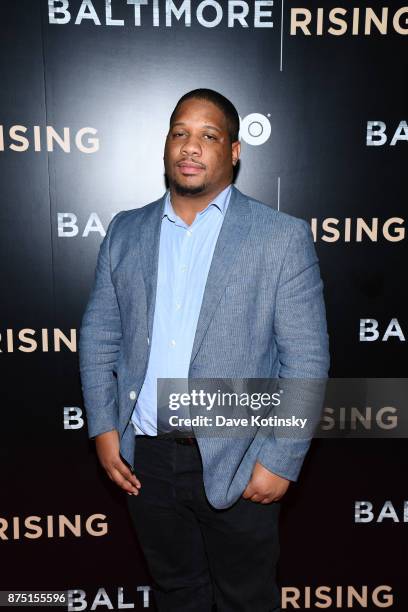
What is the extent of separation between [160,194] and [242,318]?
777mm

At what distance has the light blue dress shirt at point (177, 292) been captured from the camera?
58.2 inches

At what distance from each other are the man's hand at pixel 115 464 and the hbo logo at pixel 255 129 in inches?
43.5

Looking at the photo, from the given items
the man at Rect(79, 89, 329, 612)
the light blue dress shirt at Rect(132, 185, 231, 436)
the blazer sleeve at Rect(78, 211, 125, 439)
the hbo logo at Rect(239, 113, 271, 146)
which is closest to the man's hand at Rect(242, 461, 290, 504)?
the man at Rect(79, 89, 329, 612)

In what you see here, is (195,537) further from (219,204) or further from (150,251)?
(219,204)

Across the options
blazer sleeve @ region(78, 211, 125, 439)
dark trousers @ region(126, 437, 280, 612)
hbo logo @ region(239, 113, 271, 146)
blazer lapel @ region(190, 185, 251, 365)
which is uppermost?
hbo logo @ region(239, 113, 271, 146)

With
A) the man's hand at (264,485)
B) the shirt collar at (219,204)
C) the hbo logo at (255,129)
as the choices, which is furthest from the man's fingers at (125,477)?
the hbo logo at (255,129)

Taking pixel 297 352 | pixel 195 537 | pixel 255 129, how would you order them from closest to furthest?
1. pixel 297 352
2. pixel 195 537
3. pixel 255 129

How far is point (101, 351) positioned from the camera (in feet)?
5.31

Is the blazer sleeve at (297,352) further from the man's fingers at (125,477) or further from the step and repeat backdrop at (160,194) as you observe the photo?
the step and repeat backdrop at (160,194)

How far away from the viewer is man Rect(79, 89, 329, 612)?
4.65ft

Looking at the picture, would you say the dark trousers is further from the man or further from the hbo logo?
the hbo logo

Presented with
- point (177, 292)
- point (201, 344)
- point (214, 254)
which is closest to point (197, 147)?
point (214, 254)

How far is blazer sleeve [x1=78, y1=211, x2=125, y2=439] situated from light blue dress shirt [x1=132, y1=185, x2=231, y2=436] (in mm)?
110

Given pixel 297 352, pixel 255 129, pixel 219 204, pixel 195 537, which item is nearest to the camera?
pixel 297 352
